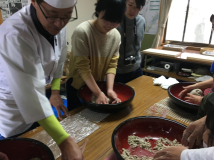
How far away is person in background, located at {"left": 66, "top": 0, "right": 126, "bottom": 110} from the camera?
1.03 meters

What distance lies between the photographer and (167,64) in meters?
2.71

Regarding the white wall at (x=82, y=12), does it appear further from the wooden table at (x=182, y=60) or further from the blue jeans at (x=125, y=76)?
the blue jeans at (x=125, y=76)

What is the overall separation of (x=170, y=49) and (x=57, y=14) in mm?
2519

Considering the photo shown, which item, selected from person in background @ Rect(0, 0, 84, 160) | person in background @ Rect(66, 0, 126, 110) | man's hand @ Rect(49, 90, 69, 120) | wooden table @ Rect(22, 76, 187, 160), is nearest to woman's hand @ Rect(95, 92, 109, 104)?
person in background @ Rect(66, 0, 126, 110)

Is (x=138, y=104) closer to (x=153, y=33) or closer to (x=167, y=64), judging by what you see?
(x=167, y=64)

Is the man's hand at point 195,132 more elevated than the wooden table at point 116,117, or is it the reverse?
the man's hand at point 195,132

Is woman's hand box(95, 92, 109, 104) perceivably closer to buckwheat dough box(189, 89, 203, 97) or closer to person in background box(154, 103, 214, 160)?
person in background box(154, 103, 214, 160)

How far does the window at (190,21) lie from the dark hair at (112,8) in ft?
7.93

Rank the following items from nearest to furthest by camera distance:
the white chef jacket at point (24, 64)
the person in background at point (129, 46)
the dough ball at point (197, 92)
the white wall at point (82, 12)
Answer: the white chef jacket at point (24, 64), the dough ball at point (197, 92), the person in background at point (129, 46), the white wall at point (82, 12)

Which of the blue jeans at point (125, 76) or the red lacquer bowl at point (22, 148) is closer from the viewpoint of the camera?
the red lacquer bowl at point (22, 148)

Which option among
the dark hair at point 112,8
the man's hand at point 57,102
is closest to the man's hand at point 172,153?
the man's hand at point 57,102

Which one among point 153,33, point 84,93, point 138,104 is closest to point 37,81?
point 84,93

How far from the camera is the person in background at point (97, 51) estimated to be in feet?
3.38

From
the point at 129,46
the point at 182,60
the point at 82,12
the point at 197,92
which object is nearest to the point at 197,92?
the point at 197,92
